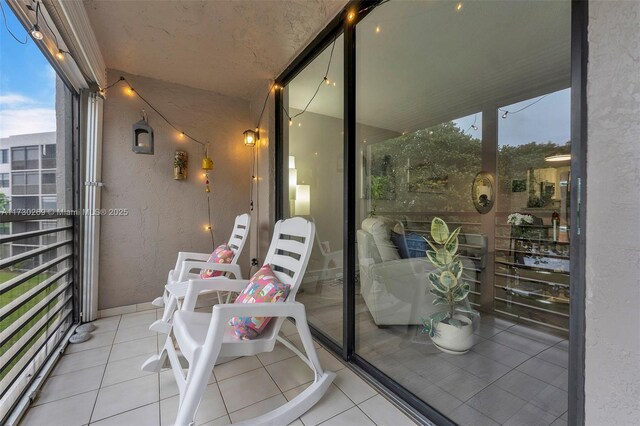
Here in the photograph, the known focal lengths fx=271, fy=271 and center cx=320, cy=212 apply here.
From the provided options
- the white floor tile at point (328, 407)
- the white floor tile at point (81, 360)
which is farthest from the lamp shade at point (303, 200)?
the white floor tile at point (81, 360)

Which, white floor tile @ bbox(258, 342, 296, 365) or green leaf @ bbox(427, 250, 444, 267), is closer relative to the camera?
green leaf @ bbox(427, 250, 444, 267)

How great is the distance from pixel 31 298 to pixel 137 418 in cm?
110

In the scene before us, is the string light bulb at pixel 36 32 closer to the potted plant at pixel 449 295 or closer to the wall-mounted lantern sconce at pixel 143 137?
the wall-mounted lantern sconce at pixel 143 137

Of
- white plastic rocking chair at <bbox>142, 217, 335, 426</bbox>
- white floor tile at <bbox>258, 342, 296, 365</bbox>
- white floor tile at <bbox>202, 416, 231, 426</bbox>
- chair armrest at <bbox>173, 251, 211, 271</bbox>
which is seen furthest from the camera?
chair armrest at <bbox>173, 251, 211, 271</bbox>

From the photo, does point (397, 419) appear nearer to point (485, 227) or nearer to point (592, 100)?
point (485, 227)

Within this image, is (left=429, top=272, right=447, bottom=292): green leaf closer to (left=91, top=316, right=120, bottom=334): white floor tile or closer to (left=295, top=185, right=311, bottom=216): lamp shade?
(left=295, top=185, right=311, bottom=216): lamp shade

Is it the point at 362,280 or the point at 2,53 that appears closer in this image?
the point at 2,53

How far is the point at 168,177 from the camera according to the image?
2.98 metres

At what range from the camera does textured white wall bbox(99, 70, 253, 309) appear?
8.90ft

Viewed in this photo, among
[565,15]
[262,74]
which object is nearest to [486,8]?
[565,15]

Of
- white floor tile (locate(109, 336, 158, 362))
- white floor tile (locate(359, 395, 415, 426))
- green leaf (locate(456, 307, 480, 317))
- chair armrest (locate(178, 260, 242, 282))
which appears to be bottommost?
white floor tile (locate(359, 395, 415, 426))

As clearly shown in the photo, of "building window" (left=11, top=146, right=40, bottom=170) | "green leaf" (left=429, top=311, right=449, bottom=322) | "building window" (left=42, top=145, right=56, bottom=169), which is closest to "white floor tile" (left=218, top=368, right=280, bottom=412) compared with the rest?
"green leaf" (left=429, top=311, right=449, bottom=322)

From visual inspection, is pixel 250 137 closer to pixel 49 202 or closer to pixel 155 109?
pixel 155 109

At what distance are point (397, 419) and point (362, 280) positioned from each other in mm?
866
